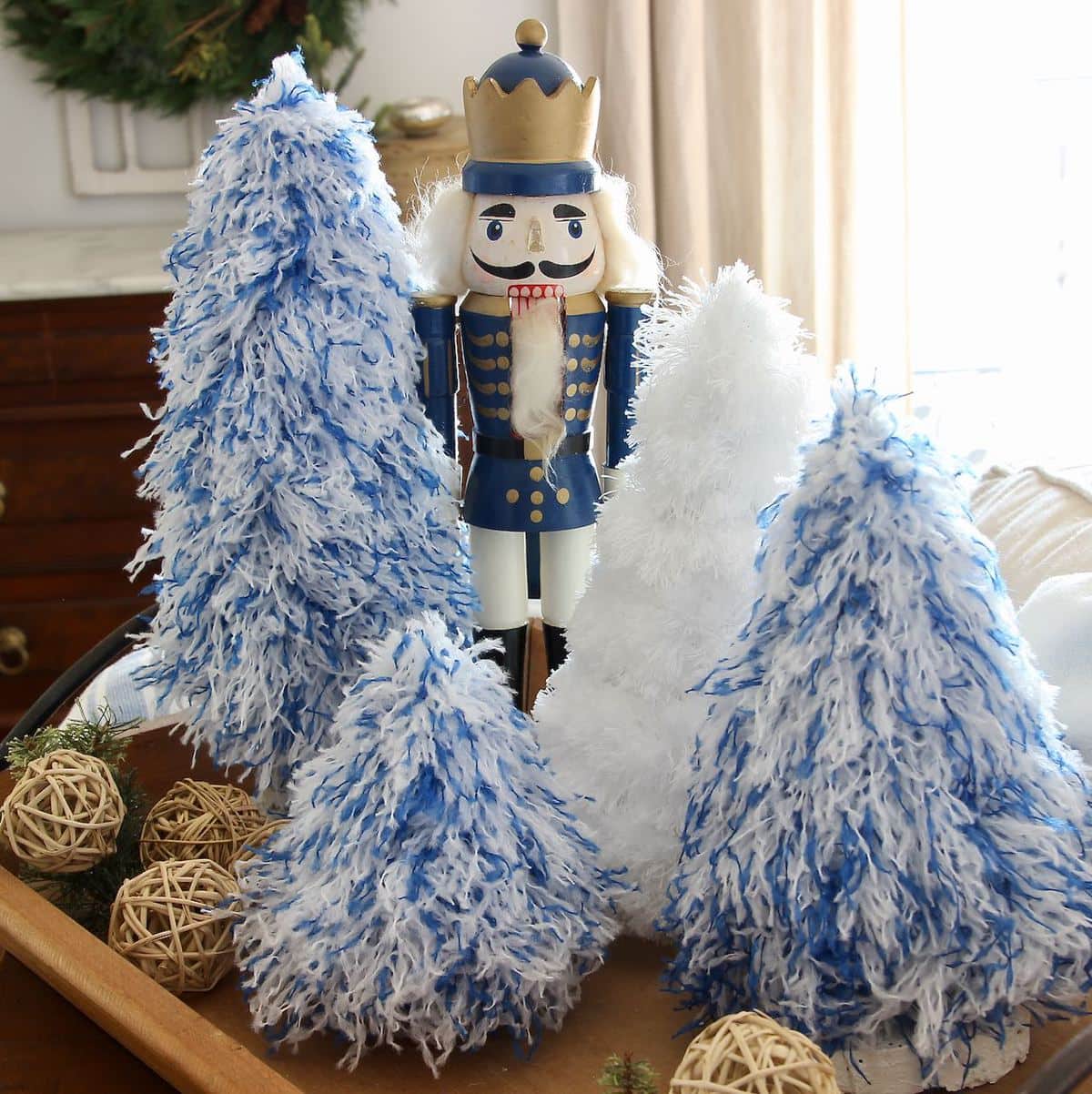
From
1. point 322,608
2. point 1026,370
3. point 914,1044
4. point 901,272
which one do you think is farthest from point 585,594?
point 1026,370

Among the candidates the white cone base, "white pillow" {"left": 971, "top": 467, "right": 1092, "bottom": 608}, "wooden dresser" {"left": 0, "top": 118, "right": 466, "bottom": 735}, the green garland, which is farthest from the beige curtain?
the white cone base

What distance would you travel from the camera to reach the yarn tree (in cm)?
59

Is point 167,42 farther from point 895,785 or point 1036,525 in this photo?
point 895,785

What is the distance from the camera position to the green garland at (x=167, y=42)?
5.65 ft

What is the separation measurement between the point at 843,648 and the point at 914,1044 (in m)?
0.15

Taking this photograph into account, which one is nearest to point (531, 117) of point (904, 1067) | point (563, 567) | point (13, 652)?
point (563, 567)

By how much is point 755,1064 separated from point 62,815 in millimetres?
345

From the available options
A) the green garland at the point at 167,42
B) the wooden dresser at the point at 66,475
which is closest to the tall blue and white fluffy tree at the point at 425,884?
the wooden dresser at the point at 66,475

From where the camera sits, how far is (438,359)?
28.8 inches

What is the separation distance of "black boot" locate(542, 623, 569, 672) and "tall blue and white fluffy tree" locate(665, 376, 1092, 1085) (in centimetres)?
31

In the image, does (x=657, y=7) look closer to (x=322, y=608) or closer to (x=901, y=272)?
(x=901, y=272)

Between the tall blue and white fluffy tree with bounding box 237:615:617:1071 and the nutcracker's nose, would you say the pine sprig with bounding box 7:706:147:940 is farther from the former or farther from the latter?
the nutcracker's nose

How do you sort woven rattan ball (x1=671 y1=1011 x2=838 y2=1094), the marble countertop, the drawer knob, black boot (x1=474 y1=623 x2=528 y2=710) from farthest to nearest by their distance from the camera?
the drawer knob → the marble countertop → black boot (x1=474 y1=623 x2=528 y2=710) → woven rattan ball (x1=671 y1=1011 x2=838 y2=1094)

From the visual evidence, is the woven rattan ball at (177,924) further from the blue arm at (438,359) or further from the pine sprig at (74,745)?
the blue arm at (438,359)
